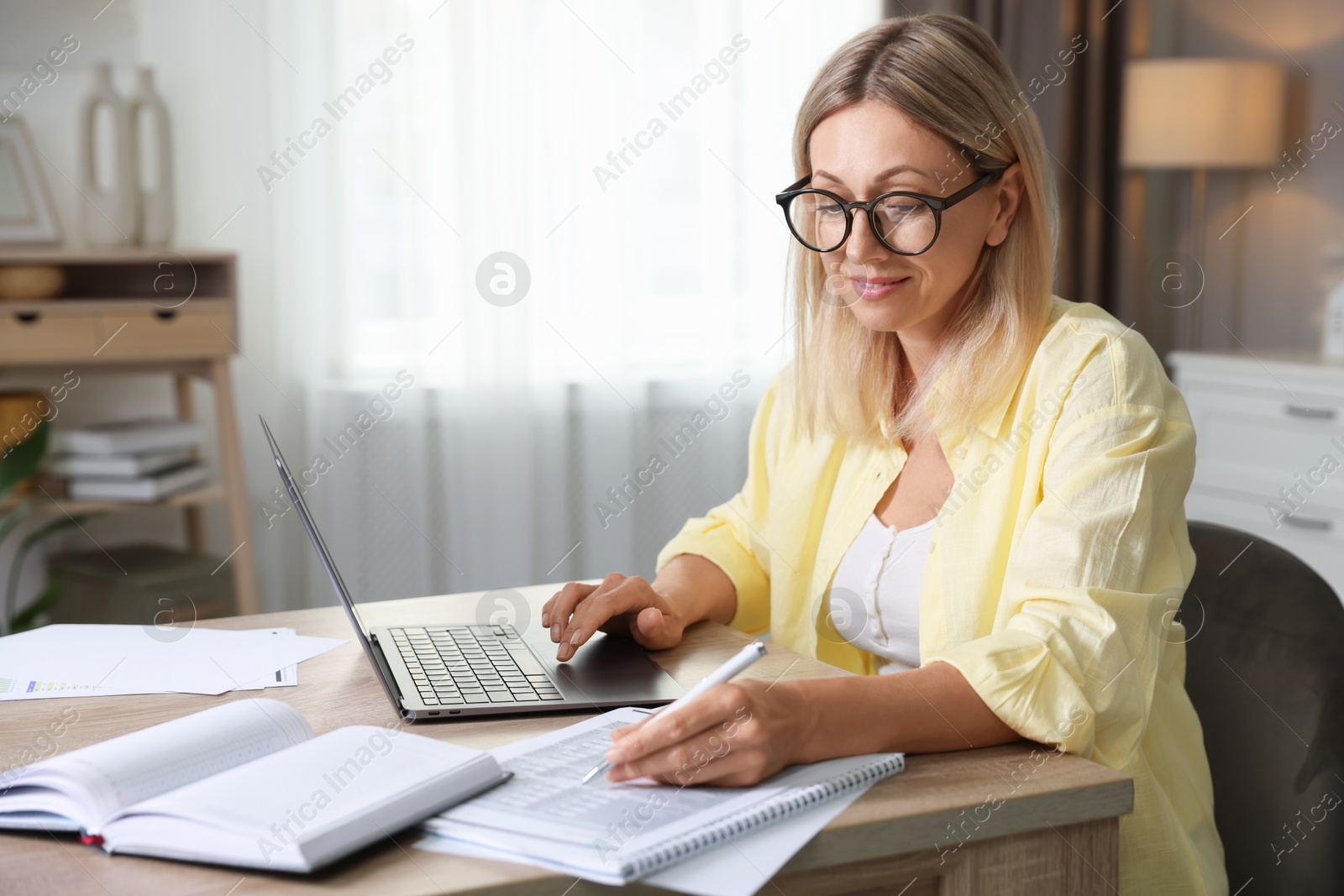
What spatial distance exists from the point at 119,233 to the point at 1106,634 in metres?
2.40

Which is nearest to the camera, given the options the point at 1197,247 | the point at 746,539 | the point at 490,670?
the point at 490,670

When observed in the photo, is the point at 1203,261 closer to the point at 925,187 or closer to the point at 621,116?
the point at 621,116

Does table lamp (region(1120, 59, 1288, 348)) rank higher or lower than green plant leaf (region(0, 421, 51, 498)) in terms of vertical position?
higher

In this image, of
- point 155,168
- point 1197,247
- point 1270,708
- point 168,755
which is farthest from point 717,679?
point 1197,247

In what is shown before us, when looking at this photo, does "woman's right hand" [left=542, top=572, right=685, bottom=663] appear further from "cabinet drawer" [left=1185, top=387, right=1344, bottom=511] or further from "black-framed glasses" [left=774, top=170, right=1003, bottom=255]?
"cabinet drawer" [left=1185, top=387, right=1344, bottom=511]

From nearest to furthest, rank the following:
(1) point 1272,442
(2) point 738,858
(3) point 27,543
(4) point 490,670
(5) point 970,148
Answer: (2) point 738,858 → (4) point 490,670 → (5) point 970,148 → (3) point 27,543 → (1) point 1272,442

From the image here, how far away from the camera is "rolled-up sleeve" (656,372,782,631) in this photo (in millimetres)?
1431

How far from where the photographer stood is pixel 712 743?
0.80 metres

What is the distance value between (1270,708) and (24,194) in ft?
8.50

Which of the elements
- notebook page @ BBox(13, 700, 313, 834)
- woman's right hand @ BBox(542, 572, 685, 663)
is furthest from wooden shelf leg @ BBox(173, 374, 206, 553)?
notebook page @ BBox(13, 700, 313, 834)

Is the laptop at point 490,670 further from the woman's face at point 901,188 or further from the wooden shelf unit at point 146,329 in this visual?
the wooden shelf unit at point 146,329

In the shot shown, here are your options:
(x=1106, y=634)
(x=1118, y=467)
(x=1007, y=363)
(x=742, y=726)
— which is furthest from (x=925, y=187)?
(x=742, y=726)

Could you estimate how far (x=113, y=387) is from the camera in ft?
9.58

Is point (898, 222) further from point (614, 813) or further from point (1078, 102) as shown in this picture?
point (1078, 102)
